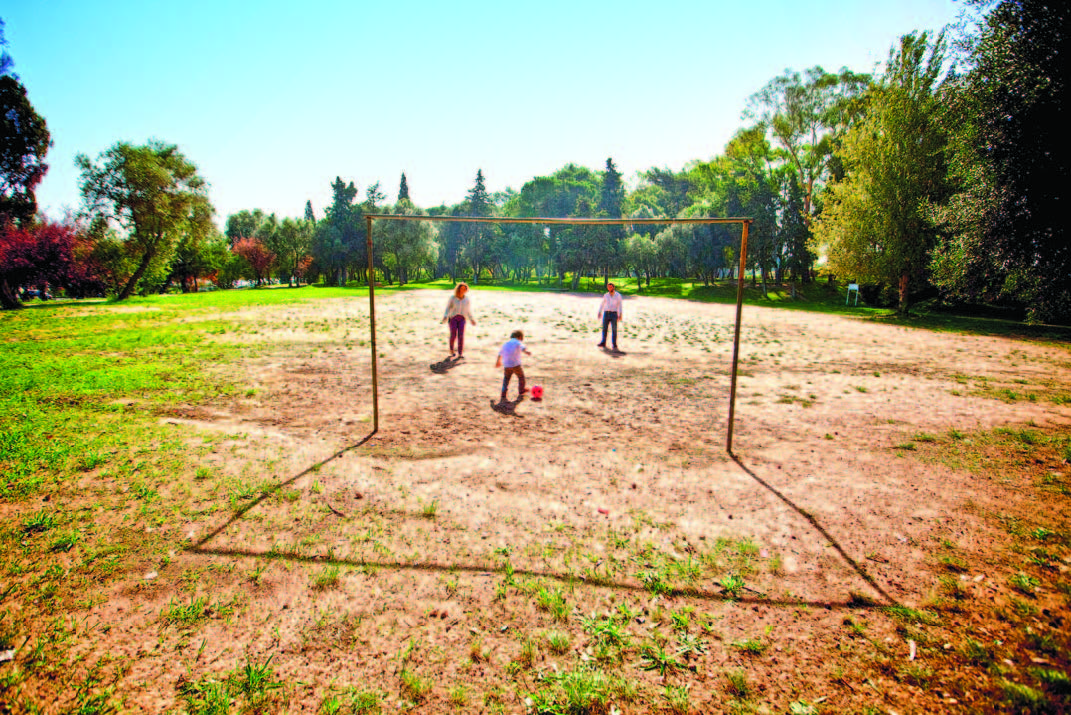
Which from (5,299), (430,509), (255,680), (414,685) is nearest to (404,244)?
(5,299)

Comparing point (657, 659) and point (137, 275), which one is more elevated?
point (137, 275)

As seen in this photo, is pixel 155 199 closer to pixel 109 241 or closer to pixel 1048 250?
pixel 109 241

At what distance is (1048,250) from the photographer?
49.9ft

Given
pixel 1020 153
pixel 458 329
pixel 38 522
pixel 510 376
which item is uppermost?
pixel 1020 153

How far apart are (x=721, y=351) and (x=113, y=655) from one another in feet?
52.6

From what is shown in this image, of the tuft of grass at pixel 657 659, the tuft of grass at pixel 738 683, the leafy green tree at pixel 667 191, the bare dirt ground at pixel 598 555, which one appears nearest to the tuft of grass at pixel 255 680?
the bare dirt ground at pixel 598 555

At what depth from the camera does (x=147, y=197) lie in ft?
129

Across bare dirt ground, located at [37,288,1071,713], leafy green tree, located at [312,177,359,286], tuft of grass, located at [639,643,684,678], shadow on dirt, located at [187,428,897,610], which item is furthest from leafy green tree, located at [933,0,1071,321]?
leafy green tree, located at [312,177,359,286]

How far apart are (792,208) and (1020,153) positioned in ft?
126

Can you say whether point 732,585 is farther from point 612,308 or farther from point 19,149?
point 19,149

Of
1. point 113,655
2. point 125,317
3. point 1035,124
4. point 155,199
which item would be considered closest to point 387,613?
point 113,655

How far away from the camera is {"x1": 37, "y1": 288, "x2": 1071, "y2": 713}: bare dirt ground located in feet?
10.6

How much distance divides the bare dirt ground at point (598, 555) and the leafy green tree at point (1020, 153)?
369 inches

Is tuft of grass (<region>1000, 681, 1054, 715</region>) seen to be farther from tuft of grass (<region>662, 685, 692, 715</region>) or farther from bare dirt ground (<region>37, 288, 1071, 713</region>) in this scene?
tuft of grass (<region>662, 685, 692, 715</region>)
